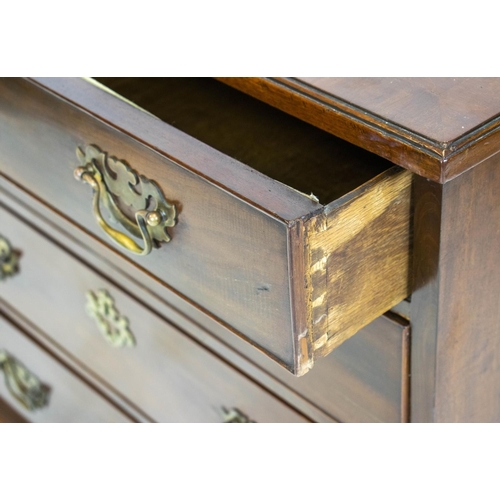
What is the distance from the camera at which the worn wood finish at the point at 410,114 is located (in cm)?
42

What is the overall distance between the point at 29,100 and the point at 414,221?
275 millimetres

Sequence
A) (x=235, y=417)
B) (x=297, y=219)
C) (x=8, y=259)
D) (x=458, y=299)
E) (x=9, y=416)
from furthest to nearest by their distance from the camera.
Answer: (x=9, y=416), (x=8, y=259), (x=235, y=417), (x=458, y=299), (x=297, y=219)

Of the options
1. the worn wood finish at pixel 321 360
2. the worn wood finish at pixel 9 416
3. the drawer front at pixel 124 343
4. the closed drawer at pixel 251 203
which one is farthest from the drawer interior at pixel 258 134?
the worn wood finish at pixel 9 416

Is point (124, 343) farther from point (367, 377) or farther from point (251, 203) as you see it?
point (251, 203)

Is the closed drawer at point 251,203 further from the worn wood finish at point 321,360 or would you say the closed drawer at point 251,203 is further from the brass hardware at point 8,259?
the brass hardware at point 8,259

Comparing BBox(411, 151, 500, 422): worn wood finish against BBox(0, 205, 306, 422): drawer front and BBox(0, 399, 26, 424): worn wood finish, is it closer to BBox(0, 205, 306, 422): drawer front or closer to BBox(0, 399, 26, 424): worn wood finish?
BBox(0, 205, 306, 422): drawer front

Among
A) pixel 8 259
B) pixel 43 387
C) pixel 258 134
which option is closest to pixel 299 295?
pixel 258 134

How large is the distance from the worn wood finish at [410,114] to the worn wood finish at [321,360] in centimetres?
14

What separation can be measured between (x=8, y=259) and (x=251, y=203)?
20.9 inches

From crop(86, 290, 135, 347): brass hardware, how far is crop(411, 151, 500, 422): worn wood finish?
32cm

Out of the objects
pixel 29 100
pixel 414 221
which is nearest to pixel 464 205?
pixel 414 221

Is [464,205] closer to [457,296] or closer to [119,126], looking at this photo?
[457,296]

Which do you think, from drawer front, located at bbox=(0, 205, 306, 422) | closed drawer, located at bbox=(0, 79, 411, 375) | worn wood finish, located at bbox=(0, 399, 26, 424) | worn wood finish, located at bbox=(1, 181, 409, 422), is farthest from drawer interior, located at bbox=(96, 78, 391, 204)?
worn wood finish, located at bbox=(0, 399, 26, 424)

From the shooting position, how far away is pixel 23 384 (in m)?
1.06
